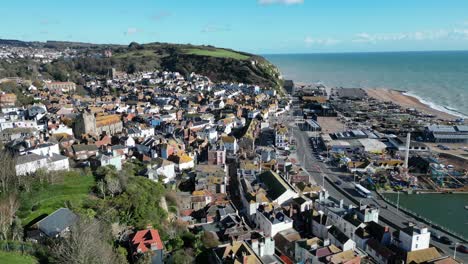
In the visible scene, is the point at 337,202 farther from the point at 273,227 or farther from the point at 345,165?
the point at 345,165

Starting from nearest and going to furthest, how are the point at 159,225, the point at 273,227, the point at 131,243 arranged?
the point at 131,243 → the point at 159,225 → the point at 273,227

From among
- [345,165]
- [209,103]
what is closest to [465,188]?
[345,165]

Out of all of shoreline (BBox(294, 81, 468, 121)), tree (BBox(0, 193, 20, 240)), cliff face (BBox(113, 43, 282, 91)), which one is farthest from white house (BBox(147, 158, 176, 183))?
cliff face (BBox(113, 43, 282, 91))

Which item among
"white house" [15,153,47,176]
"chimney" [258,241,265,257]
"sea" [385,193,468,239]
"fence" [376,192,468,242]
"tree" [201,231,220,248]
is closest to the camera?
"chimney" [258,241,265,257]

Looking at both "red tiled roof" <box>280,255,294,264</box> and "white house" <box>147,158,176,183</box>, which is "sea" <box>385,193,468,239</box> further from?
"white house" <box>147,158,176,183</box>

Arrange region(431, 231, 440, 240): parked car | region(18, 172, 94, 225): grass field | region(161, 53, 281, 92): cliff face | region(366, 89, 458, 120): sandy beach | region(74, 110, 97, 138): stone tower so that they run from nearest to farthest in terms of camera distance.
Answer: region(18, 172, 94, 225): grass field, region(431, 231, 440, 240): parked car, region(74, 110, 97, 138): stone tower, region(366, 89, 458, 120): sandy beach, region(161, 53, 281, 92): cliff face

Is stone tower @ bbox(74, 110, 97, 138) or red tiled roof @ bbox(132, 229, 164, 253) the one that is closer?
red tiled roof @ bbox(132, 229, 164, 253)

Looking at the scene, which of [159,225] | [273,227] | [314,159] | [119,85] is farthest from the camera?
[119,85]
